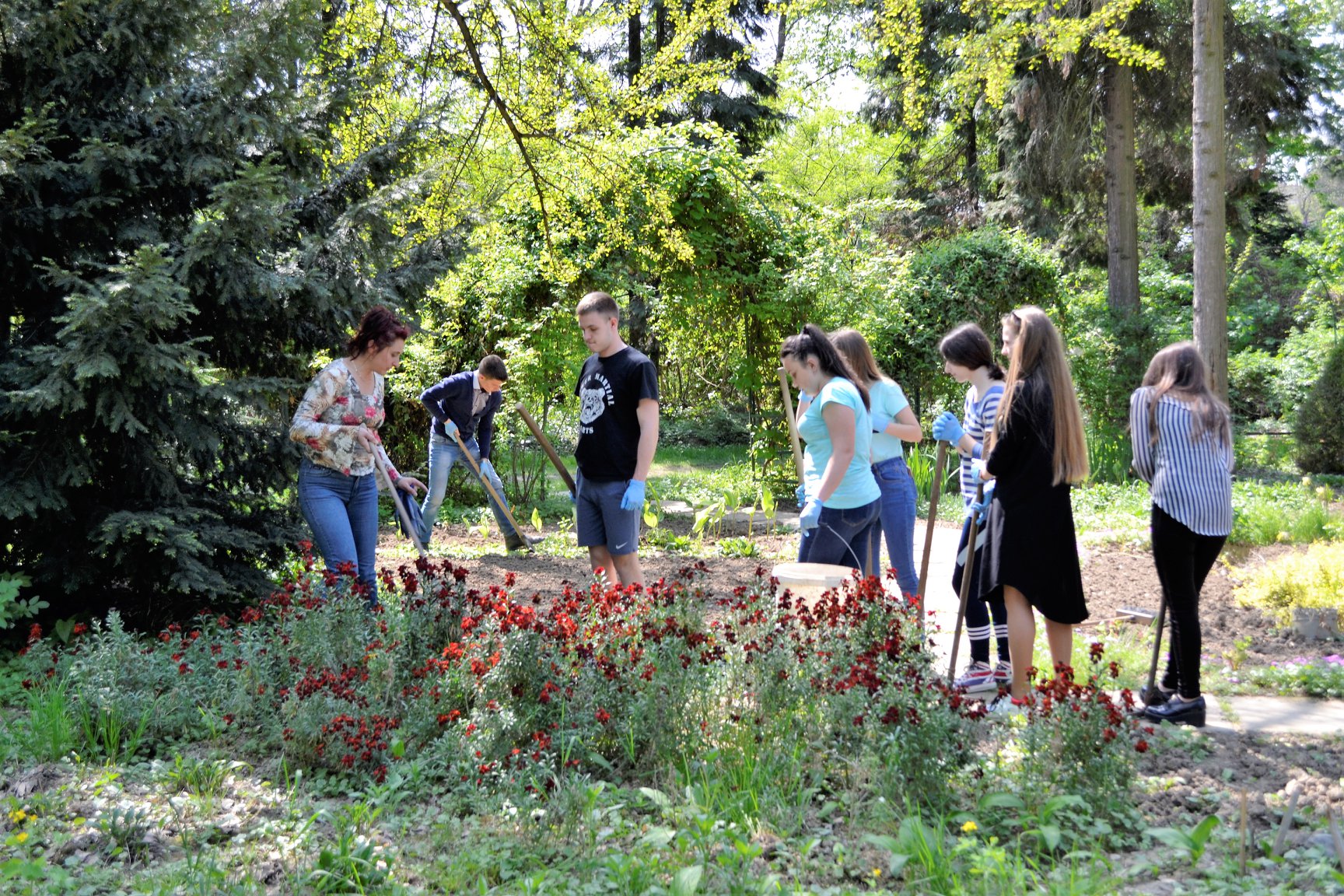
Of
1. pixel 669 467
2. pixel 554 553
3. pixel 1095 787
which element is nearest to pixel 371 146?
pixel 554 553

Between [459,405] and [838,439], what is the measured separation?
4.40 m

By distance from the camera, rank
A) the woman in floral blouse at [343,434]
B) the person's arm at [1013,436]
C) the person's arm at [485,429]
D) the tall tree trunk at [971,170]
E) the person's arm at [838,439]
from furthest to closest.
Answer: the tall tree trunk at [971,170] → the person's arm at [485,429] → the woman in floral blouse at [343,434] → the person's arm at [838,439] → the person's arm at [1013,436]

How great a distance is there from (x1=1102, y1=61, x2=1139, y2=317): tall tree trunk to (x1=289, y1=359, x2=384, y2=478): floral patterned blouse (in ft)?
40.6

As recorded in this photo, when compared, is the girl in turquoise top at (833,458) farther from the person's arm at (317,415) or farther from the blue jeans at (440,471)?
the blue jeans at (440,471)

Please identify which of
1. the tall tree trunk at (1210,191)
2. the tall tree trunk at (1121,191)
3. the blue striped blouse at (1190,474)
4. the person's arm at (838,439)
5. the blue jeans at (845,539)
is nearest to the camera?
the blue striped blouse at (1190,474)

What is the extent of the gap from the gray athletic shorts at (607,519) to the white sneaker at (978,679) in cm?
161

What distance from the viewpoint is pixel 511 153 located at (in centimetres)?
971

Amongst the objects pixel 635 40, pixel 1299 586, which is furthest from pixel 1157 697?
pixel 635 40

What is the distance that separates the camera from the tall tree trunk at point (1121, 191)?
1443 cm

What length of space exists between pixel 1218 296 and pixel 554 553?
5.62 meters

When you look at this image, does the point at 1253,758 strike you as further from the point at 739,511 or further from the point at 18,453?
the point at 739,511

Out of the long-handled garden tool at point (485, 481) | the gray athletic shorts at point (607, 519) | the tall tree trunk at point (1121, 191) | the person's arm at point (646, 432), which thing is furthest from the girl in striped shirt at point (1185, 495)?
the tall tree trunk at point (1121, 191)

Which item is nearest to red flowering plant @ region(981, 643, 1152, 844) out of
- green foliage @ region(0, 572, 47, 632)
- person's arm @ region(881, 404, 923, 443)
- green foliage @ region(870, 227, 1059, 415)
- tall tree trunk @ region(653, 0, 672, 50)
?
person's arm @ region(881, 404, 923, 443)

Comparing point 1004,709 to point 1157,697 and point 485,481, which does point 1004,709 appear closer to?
point 1157,697
